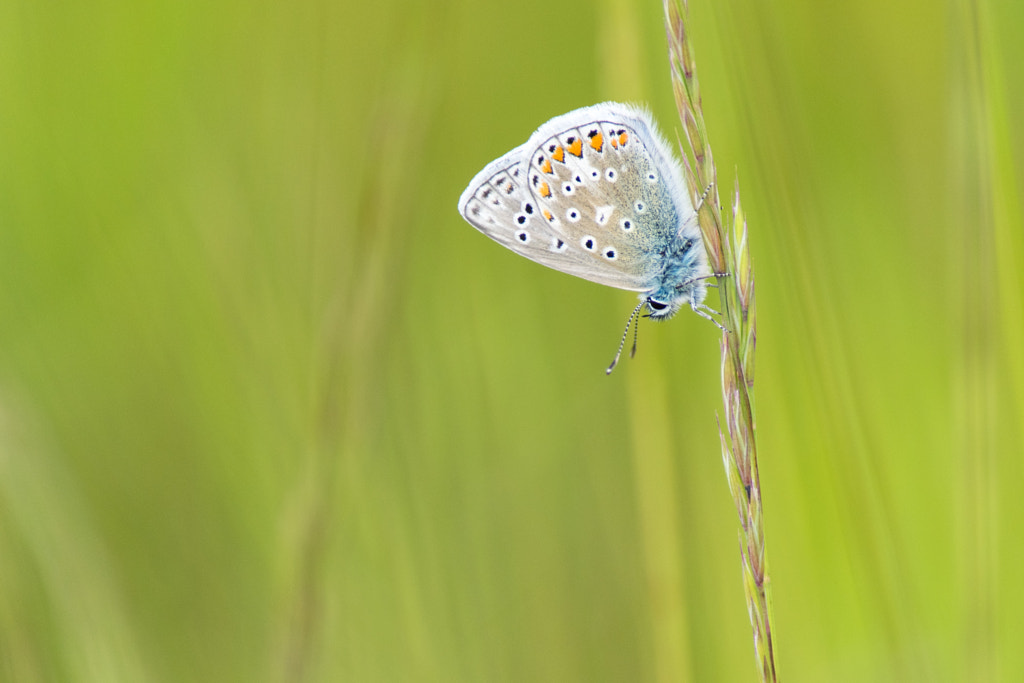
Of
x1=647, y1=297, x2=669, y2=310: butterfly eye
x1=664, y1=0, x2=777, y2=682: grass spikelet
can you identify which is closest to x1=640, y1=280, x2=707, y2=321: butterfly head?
x1=647, y1=297, x2=669, y2=310: butterfly eye

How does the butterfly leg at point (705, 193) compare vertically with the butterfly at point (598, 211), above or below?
above

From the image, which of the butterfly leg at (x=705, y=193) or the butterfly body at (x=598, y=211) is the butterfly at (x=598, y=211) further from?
the butterfly leg at (x=705, y=193)

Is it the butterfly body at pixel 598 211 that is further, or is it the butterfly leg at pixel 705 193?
the butterfly body at pixel 598 211

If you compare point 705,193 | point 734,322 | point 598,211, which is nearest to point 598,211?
point 598,211

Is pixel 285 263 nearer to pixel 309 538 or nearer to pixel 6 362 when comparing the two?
pixel 6 362

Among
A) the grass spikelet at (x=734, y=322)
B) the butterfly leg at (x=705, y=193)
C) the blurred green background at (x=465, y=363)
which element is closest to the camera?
the grass spikelet at (x=734, y=322)

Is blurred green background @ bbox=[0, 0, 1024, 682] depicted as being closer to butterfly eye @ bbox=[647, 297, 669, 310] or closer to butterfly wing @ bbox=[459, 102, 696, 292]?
butterfly eye @ bbox=[647, 297, 669, 310]

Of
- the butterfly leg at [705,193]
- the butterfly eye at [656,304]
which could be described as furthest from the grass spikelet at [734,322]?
the butterfly eye at [656,304]

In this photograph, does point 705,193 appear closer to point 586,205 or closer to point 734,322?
point 734,322
